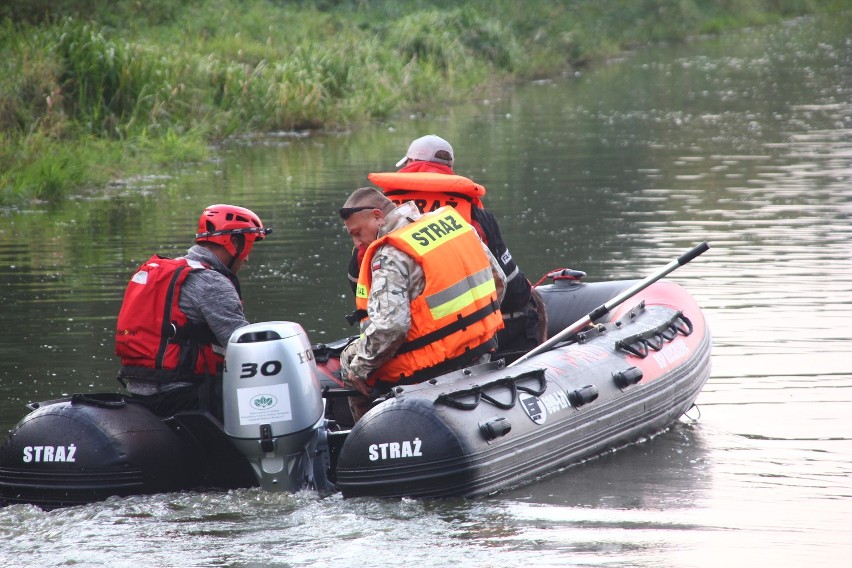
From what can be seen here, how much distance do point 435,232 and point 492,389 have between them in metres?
0.64

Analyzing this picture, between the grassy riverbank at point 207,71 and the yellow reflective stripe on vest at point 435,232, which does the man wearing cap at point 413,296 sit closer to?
the yellow reflective stripe on vest at point 435,232

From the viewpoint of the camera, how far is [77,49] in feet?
52.3

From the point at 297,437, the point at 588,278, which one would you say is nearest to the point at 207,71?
the point at 588,278

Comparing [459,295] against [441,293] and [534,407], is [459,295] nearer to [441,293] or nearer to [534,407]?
[441,293]

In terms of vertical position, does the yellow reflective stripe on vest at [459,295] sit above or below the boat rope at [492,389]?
above

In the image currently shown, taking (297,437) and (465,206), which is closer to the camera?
(297,437)

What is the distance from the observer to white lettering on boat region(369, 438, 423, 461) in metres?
4.96

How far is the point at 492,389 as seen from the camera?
530 centimetres

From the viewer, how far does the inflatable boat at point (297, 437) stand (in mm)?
4996

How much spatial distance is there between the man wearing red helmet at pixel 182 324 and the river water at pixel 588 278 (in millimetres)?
422

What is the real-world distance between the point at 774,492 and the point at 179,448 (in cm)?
225

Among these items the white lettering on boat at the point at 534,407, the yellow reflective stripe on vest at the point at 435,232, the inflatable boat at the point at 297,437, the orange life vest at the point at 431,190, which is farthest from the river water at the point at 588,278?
the orange life vest at the point at 431,190

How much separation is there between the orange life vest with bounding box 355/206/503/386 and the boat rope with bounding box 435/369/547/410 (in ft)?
0.67

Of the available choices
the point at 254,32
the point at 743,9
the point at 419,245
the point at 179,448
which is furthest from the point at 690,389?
the point at 743,9
